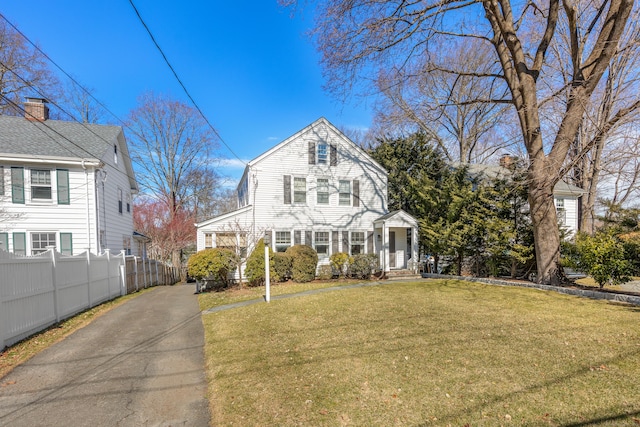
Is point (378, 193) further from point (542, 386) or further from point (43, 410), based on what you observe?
point (43, 410)

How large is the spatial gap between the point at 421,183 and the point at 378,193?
237 cm

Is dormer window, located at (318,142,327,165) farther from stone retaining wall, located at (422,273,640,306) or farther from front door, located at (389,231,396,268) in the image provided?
stone retaining wall, located at (422,273,640,306)

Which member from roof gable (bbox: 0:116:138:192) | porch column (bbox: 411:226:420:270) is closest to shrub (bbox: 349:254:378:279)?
porch column (bbox: 411:226:420:270)

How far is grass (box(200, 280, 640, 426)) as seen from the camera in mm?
3311

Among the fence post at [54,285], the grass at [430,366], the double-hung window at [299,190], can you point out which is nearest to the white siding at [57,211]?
the fence post at [54,285]

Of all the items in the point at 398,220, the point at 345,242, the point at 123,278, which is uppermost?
the point at 398,220

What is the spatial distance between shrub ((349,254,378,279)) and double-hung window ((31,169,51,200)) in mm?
13853

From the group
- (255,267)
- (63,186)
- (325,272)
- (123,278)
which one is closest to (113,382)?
(255,267)

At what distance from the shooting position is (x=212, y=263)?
40.8ft

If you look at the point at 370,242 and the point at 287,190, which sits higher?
the point at 287,190

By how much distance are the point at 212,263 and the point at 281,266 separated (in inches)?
115

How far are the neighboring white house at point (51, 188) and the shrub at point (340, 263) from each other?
35.2 feet

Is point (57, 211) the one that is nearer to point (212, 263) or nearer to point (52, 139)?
point (52, 139)

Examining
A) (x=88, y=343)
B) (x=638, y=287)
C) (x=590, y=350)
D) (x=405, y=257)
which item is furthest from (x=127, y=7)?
(x=638, y=287)
